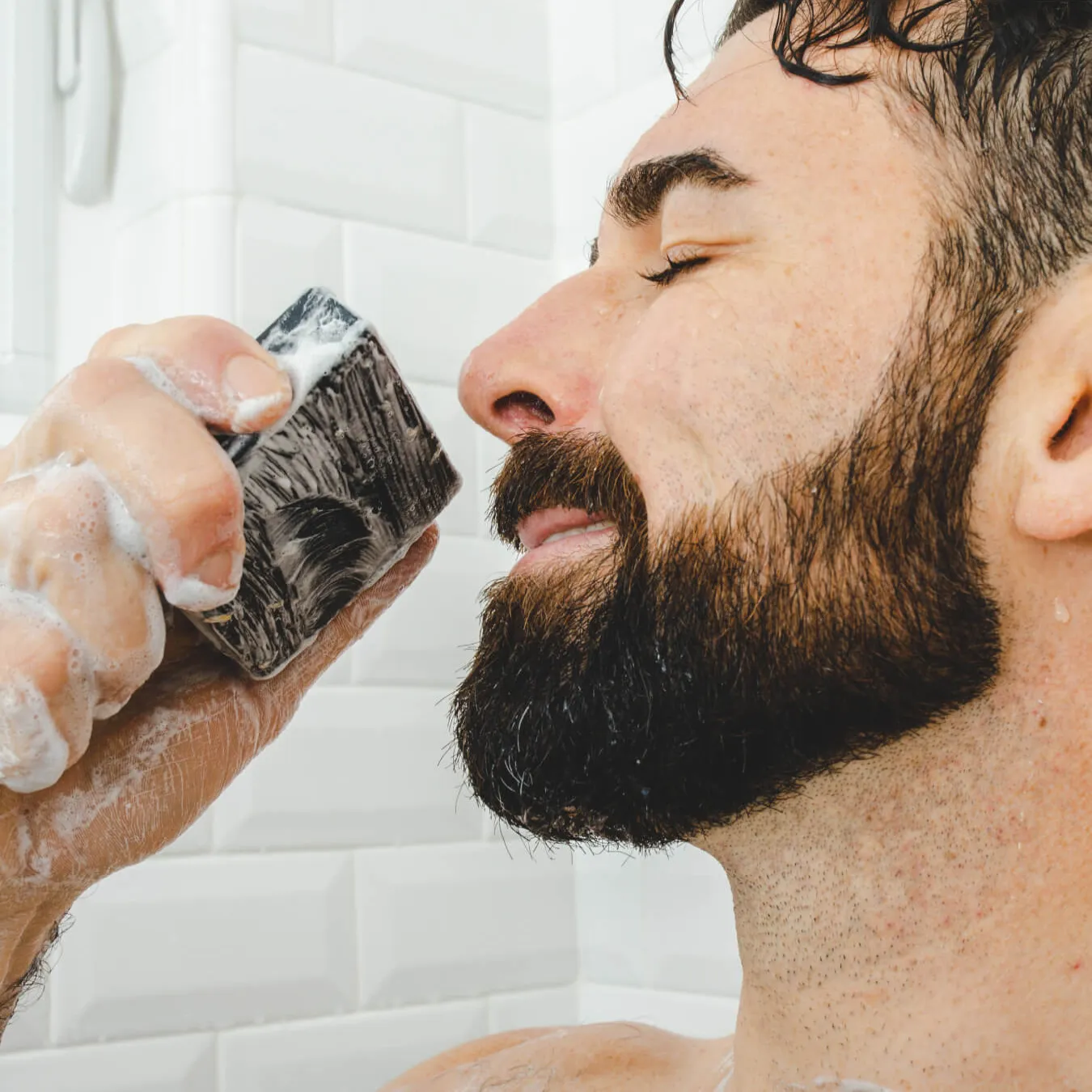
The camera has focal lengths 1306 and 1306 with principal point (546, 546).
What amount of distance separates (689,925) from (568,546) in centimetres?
69

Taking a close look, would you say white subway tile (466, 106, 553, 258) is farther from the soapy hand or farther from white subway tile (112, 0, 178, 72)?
the soapy hand

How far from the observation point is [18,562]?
0.64 m

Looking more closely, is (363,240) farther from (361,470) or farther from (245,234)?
(361,470)

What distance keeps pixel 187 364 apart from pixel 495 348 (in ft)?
0.96

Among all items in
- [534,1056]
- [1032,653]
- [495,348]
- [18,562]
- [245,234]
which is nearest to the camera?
[18,562]

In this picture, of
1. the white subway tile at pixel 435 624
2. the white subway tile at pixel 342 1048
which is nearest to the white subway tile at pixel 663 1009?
the white subway tile at pixel 342 1048

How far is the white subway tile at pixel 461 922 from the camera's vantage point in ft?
4.80

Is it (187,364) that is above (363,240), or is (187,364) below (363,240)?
above

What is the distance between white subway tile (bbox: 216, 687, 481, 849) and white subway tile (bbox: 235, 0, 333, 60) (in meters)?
0.73

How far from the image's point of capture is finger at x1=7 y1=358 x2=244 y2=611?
63 cm

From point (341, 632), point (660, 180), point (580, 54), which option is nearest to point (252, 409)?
point (341, 632)

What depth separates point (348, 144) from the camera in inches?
60.3

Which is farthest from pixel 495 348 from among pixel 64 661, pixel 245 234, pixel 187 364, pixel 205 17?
pixel 205 17

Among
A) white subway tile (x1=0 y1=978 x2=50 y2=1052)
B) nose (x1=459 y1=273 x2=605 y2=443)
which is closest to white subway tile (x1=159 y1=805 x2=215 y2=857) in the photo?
white subway tile (x1=0 y1=978 x2=50 y2=1052)
